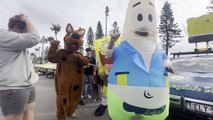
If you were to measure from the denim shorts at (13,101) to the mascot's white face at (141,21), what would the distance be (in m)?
1.58

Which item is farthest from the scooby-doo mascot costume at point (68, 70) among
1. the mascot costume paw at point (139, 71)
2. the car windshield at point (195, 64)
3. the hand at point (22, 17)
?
the car windshield at point (195, 64)

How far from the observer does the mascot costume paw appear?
3517mm

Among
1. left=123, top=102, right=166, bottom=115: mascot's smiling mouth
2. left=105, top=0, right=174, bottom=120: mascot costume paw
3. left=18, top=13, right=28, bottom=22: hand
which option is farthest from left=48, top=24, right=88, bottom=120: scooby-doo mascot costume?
left=123, top=102, right=166, bottom=115: mascot's smiling mouth

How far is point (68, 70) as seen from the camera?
16.4 ft

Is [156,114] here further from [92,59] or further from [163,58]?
[92,59]

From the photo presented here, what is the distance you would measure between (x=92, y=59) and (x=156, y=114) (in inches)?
212

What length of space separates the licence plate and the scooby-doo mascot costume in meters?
1.96

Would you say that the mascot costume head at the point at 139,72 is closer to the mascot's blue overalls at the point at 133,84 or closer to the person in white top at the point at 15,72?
the mascot's blue overalls at the point at 133,84

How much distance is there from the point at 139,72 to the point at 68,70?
1777mm

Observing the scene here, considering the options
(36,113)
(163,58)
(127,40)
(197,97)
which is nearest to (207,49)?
(197,97)

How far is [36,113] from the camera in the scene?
691 cm

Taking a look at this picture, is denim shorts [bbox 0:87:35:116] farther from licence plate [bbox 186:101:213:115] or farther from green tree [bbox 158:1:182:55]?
green tree [bbox 158:1:182:55]

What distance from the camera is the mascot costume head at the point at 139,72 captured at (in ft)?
11.5

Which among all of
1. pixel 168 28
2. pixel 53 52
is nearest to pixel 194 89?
pixel 53 52
